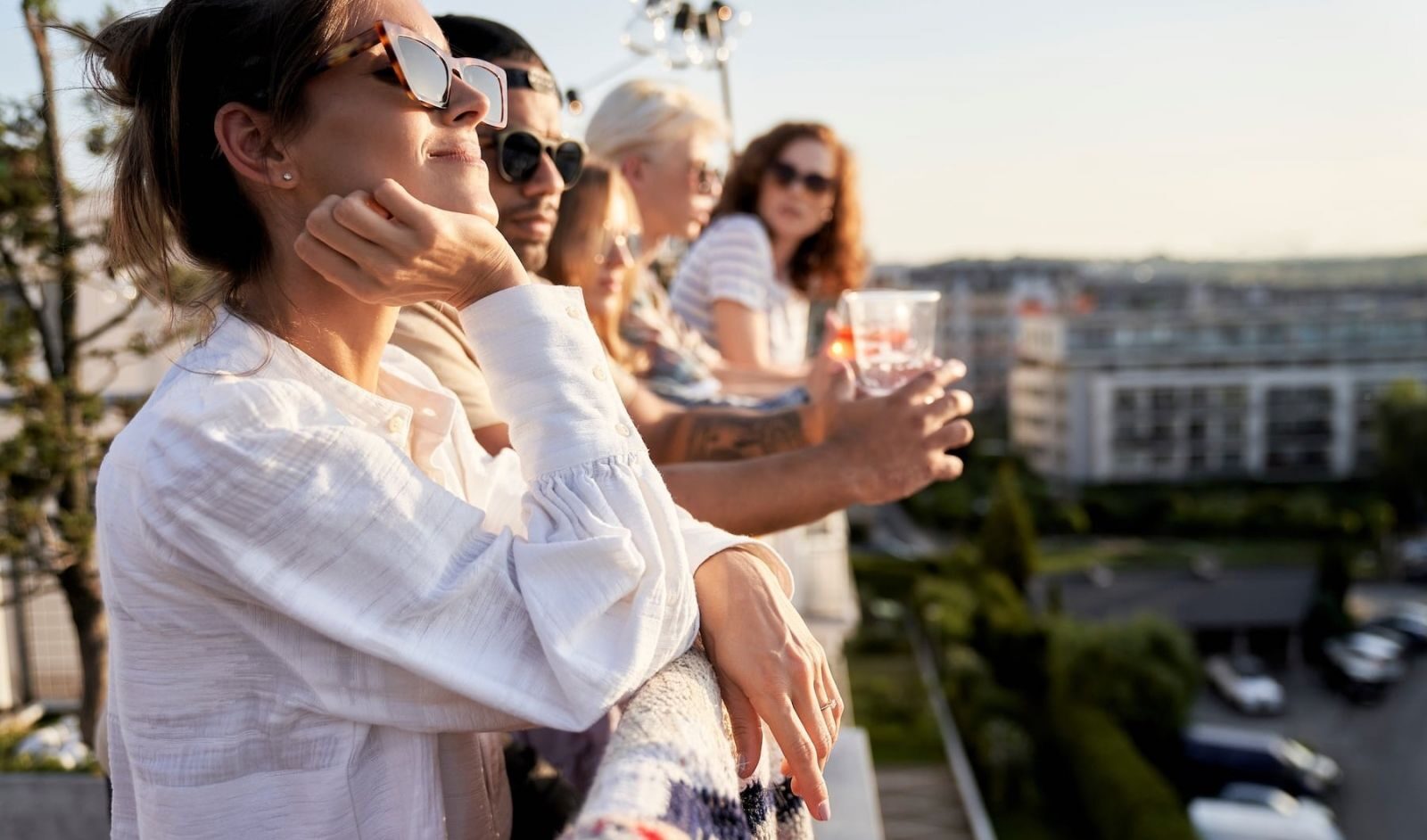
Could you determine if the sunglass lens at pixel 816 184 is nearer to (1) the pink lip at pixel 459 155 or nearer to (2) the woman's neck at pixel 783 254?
(2) the woman's neck at pixel 783 254

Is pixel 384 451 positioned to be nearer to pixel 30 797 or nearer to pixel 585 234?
pixel 585 234

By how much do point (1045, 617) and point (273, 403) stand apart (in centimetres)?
3213

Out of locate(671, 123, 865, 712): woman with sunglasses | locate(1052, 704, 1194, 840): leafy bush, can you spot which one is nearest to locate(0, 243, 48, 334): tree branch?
locate(671, 123, 865, 712): woman with sunglasses

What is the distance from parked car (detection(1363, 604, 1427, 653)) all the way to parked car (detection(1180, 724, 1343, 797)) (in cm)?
1064

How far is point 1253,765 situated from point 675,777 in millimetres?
27913

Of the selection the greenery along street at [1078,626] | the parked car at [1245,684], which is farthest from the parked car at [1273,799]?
the parked car at [1245,684]

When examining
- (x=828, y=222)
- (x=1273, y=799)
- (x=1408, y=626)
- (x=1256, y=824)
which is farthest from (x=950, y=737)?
(x=828, y=222)

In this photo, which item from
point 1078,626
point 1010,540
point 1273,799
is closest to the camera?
point 1273,799

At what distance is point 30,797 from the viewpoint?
4004mm

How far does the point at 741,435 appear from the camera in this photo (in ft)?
7.55

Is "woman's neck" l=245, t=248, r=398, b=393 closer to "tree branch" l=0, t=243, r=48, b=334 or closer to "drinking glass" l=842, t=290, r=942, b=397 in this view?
"drinking glass" l=842, t=290, r=942, b=397

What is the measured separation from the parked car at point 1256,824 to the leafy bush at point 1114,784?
0.58m

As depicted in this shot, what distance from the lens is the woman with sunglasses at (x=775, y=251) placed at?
3.74 m

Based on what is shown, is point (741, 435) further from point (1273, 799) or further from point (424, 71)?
Result: point (1273, 799)
